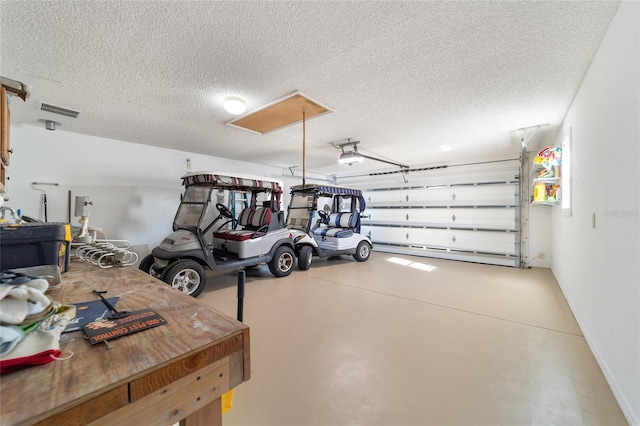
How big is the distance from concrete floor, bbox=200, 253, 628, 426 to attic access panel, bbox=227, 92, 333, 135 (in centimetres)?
260

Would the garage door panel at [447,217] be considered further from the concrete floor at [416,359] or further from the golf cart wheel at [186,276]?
the golf cart wheel at [186,276]

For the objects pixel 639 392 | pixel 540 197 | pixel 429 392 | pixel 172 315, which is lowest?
pixel 429 392

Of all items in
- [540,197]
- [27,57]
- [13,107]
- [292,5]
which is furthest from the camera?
[540,197]

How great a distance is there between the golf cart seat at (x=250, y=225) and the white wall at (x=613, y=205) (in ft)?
13.6

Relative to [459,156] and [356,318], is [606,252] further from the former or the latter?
[459,156]

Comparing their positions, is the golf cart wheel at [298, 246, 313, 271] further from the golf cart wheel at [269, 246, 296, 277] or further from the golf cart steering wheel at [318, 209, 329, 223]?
the golf cart steering wheel at [318, 209, 329, 223]

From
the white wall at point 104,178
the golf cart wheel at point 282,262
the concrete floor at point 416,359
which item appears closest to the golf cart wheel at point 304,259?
the golf cart wheel at point 282,262

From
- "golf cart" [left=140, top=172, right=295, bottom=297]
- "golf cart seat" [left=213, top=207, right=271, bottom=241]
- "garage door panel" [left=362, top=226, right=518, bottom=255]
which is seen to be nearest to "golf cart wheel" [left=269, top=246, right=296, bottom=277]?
"golf cart" [left=140, top=172, right=295, bottom=297]

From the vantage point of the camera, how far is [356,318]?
2.89 m

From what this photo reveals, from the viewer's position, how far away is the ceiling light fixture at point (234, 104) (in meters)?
2.92

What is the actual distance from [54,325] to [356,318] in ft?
8.73

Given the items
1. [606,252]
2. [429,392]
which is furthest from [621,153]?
[429,392]

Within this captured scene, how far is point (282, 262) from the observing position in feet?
15.8

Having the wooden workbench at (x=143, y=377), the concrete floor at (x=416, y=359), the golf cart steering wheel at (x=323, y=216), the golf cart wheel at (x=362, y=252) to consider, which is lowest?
the concrete floor at (x=416, y=359)
